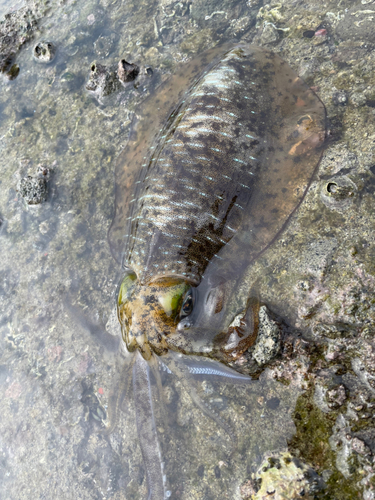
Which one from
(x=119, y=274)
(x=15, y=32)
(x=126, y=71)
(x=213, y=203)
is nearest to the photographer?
(x=213, y=203)

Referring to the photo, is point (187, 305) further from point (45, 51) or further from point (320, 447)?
point (45, 51)

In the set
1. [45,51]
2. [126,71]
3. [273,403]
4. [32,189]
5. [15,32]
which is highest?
[15,32]

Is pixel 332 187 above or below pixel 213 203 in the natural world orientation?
below

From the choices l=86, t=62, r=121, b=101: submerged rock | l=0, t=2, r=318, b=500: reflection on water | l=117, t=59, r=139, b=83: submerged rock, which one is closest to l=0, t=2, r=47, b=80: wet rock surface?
l=0, t=2, r=318, b=500: reflection on water

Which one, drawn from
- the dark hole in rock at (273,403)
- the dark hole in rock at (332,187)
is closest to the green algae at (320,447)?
the dark hole in rock at (273,403)

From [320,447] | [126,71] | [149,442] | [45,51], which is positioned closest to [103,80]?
[126,71]

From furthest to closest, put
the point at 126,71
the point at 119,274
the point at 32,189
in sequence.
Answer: the point at 126,71
the point at 32,189
the point at 119,274

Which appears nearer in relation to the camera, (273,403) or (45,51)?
(273,403)

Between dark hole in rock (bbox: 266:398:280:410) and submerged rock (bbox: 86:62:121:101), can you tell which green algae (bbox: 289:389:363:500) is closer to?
dark hole in rock (bbox: 266:398:280:410)
